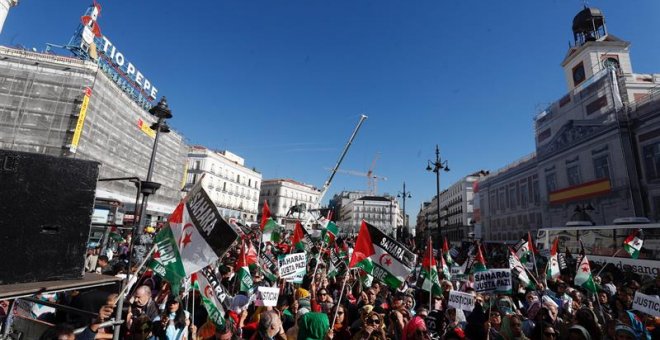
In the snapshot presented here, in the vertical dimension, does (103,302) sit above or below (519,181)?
below

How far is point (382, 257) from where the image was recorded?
618 cm

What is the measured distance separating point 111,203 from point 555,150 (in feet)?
125

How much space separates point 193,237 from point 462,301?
4410mm

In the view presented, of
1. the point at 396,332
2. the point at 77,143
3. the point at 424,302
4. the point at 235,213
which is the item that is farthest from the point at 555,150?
the point at 235,213

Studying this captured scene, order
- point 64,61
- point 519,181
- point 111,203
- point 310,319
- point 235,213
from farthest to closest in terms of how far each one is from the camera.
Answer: point 235,213
point 519,181
point 64,61
point 111,203
point 310,319

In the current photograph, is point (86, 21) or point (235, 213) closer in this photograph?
point (86, 21)

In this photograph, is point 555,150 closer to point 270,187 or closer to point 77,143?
point 77,143

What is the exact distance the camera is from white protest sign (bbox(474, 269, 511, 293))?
21.1 feet

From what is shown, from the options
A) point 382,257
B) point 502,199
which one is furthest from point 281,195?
point 382,257

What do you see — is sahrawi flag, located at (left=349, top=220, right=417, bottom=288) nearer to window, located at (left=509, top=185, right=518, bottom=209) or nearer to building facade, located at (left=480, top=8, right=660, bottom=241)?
building facade, located at (left=480, top=8, right=660, bottom=241)

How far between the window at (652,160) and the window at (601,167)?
247cm

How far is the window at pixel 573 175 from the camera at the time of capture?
2948 cm

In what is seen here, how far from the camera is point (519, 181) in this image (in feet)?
134

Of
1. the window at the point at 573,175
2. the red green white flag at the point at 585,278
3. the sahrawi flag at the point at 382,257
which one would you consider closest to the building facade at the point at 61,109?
the sahrawi flag at the point at 382,257
